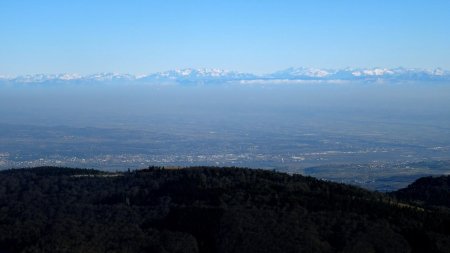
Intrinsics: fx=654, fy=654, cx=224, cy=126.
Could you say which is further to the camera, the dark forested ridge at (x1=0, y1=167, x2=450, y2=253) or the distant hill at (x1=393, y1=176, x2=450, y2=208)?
the distant hill at (x1=393, y1=176, x2=450, y2=208)

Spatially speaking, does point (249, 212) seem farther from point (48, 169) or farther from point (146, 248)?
point (48, 169)

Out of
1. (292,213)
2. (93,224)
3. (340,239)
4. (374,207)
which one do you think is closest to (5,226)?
(93,224)

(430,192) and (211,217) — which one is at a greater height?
(211,217)

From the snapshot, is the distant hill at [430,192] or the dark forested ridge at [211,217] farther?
the distant hill at [430,192]

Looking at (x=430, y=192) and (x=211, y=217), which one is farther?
(x=430, y=192)
